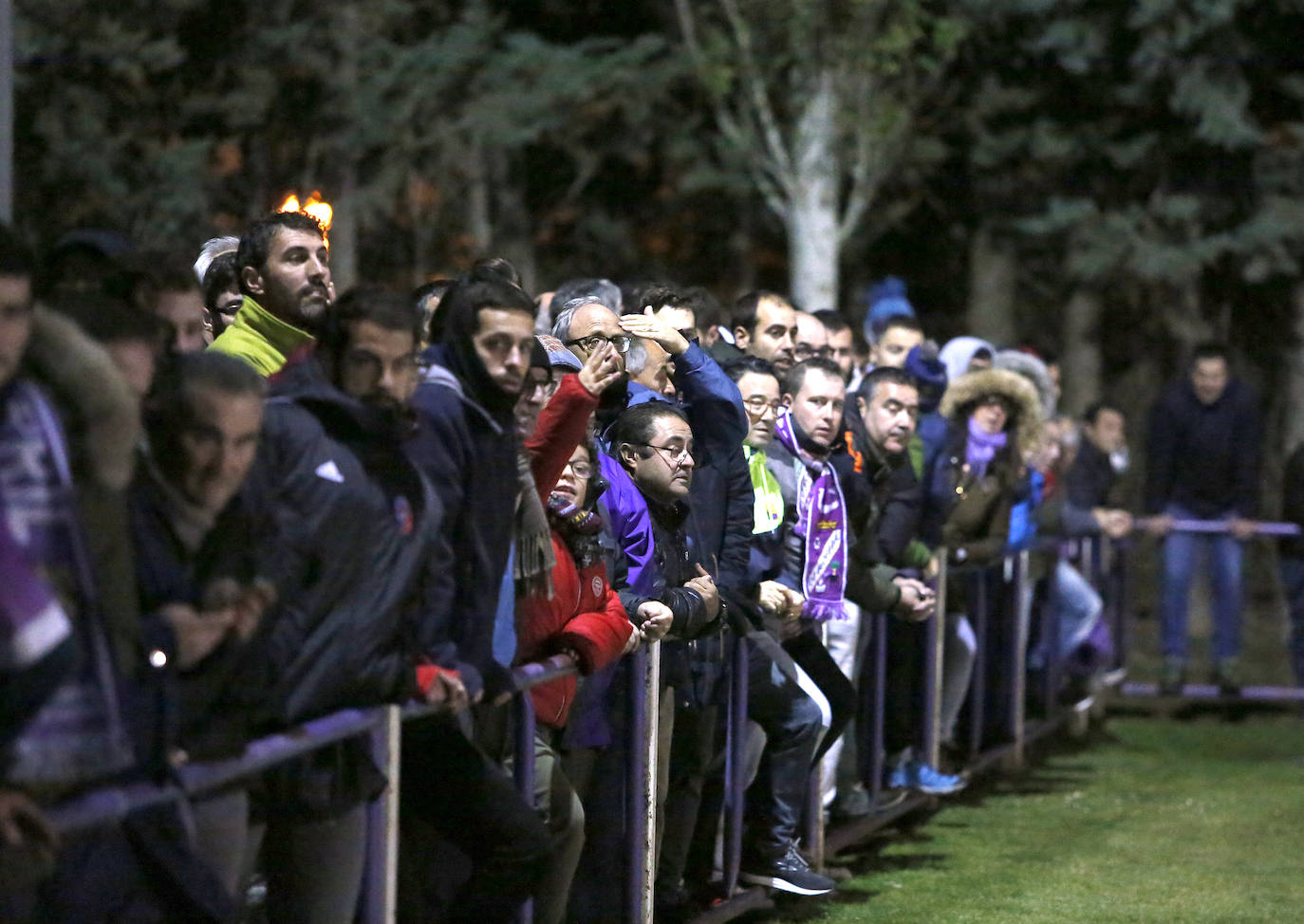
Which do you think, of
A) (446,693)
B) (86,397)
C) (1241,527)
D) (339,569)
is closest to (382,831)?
(446,693)

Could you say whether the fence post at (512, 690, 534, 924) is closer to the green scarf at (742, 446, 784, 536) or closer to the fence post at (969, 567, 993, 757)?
the green scarf at (742, 446, 784, 536)

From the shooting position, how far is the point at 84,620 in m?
3.72

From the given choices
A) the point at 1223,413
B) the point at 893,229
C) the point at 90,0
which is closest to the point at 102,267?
the point at 1223,413

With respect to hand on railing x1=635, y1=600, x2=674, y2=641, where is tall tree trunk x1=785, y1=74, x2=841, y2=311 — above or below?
above

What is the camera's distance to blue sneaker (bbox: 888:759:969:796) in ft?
32.5

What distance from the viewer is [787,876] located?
25.5 ft

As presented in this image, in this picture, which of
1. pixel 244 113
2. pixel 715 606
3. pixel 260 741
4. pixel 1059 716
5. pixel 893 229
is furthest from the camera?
pixel 893 229

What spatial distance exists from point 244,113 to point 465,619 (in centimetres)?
1772

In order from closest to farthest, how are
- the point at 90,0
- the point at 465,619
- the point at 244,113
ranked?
1. the point at 465,619
2. the point at 90,0
3. the point at 244,113

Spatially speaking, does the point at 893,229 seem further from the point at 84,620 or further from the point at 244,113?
the point at 84,620

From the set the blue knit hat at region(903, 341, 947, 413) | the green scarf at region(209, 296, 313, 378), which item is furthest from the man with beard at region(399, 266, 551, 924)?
the blue knit hat at region(903, 341, 947, 413)

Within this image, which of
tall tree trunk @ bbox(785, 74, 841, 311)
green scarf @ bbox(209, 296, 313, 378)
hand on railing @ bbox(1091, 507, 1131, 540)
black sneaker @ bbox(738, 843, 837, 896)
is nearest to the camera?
green scarf @ bbox(209, 296, 313, 378)

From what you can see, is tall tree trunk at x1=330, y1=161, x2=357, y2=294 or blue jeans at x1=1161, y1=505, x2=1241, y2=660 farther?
tall tree trunk at x1=330, y1=161, x2=357, y2=294

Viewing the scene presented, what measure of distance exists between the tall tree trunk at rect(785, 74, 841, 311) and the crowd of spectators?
1004 cm
